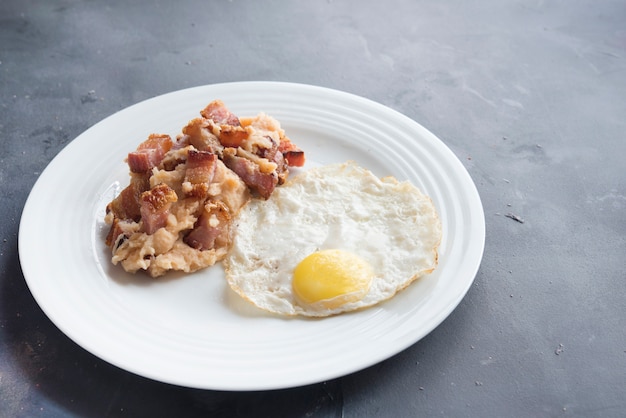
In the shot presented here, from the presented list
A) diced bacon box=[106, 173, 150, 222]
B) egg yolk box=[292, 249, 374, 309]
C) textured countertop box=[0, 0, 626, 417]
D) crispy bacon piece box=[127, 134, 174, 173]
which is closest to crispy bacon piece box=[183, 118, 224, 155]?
crispy bacon piece box=[127, 134, 174, 173]

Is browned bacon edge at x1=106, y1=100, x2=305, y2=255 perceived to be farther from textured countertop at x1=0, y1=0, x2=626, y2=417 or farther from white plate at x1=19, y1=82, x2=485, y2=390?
textured countertop at x1=0, y1=0, x2=626, y2=417

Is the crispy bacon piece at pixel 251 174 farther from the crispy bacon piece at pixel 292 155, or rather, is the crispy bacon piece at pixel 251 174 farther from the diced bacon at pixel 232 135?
the crispy bacon piece at pixel 292 155

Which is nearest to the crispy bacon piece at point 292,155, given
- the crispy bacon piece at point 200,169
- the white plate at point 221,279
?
the white plate at point 221,279

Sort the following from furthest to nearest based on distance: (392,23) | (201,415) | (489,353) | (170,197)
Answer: (392,23) < (170,197) < (489,353) < (201,415)

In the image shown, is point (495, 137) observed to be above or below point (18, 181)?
above

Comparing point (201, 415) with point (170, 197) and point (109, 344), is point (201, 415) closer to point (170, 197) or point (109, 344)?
point (109, 344)

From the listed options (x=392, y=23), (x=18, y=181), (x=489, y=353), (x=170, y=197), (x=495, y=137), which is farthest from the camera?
(x=392, y=23)

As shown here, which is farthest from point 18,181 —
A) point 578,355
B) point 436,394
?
point 578,355

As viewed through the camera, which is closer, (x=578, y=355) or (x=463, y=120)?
(x=578, y=355)
